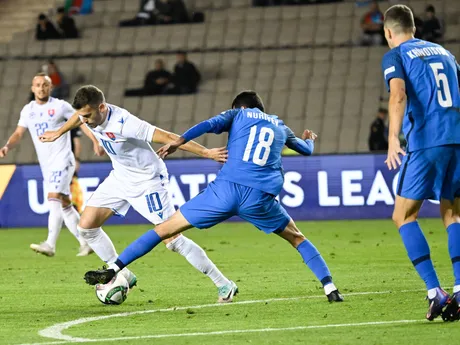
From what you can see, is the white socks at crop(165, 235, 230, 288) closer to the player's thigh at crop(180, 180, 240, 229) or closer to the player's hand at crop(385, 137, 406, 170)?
the player's thigh at crop(180, 180, 240, 229)

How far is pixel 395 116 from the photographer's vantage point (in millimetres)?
7145

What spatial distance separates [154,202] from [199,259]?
2.14 ft

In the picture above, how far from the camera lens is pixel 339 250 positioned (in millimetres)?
13453

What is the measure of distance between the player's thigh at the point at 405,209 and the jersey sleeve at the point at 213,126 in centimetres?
155

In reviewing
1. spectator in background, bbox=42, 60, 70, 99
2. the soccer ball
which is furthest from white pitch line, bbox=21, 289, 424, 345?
spectator in background, bbox=42, 60, 70, 99

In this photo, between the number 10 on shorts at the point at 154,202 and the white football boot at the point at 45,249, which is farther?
the white football boot at the point at 45,249

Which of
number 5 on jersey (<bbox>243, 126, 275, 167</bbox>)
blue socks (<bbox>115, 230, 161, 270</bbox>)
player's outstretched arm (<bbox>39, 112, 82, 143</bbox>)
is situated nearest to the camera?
number 5 on jersey (<bbox>243, 126, 275, 167</bbox>)

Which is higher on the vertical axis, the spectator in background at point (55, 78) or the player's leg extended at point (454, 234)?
the player's leg extended at point (454, 234)

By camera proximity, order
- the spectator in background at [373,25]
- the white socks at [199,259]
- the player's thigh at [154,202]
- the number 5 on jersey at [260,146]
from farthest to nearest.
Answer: the spectator in background at [373,25] → the player's thigh at [154,202] → the white socks at [199,259] → the number 5 on jersey at [260,146]

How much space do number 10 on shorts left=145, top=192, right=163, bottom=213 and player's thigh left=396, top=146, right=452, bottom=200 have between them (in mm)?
2531

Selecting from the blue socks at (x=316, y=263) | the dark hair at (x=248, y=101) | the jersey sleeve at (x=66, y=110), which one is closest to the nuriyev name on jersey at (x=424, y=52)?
the dark hair at (x=248, y=101)

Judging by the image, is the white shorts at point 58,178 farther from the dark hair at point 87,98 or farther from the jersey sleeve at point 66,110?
the dark hair at point 87,98

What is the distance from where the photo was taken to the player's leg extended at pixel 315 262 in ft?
28.2

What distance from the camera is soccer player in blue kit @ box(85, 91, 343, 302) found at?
27.5 ft
